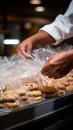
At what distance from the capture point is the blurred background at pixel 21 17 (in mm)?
5189

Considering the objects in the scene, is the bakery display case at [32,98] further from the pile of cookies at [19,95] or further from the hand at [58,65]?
the hand at [58,65]

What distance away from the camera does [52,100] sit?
125cm

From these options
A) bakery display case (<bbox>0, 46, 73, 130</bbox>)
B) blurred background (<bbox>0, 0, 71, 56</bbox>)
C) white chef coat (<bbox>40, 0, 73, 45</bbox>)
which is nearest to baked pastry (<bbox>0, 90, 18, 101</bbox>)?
bakery display case (<bbox>0, 46, 73, 130</bbox>)

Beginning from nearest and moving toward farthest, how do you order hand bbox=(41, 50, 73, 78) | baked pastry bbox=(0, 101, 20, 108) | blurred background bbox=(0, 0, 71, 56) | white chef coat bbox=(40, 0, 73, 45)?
baked pastry bbox=(0, 101, 20, 108) → hand bbox=(41, 50, 73, 78) → white chef coat bbox=(40, 0, 73, 45) → blurred background bbox=(0, 0, 71, 56)

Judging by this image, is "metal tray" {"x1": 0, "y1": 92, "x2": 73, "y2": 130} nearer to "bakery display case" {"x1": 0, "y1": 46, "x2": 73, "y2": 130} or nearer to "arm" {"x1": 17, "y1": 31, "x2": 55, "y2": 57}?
"bakery display case" {"x1": 0, "y1": 46, "x2": 73, "y2": 130}

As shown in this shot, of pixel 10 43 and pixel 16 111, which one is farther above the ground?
pixel 16 111

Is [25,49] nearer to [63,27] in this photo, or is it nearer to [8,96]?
[63,27]

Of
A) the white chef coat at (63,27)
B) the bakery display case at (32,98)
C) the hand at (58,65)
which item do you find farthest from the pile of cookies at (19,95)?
the white chef coat at (63,27)

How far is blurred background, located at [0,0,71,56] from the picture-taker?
17.0 ft

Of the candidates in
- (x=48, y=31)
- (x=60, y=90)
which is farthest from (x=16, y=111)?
(x=48, y=31)

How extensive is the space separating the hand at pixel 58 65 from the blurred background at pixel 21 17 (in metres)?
3.75

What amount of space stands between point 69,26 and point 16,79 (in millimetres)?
866

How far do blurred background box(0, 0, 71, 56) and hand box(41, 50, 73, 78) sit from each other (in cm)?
375

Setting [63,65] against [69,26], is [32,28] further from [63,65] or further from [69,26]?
[63,65]
